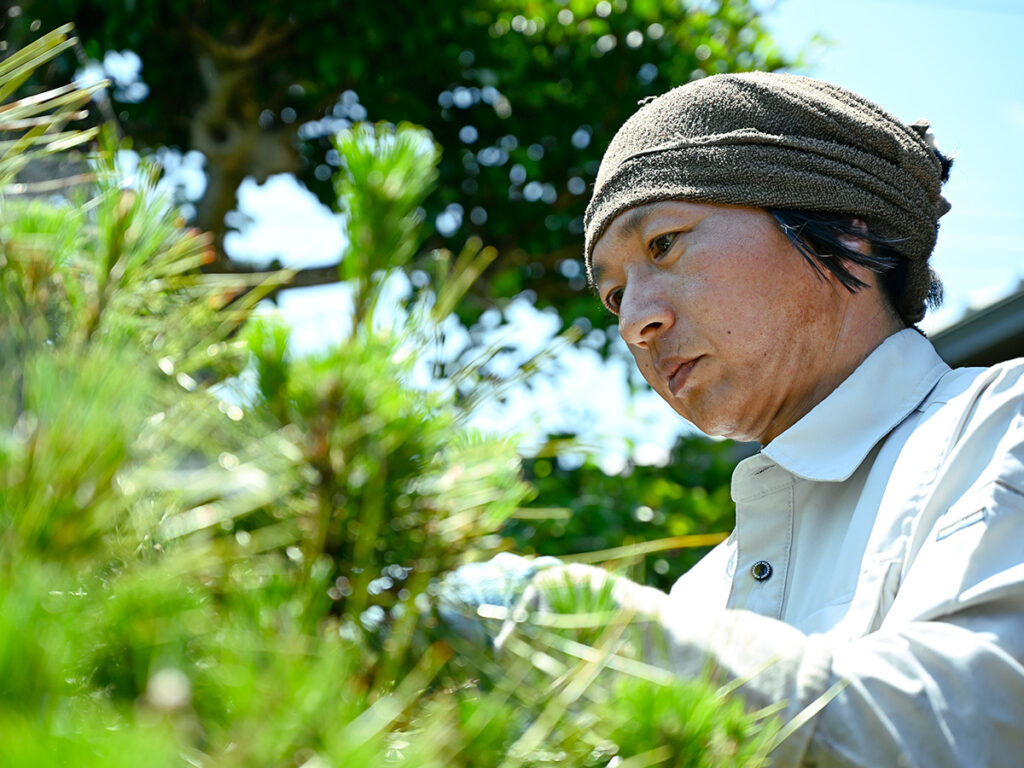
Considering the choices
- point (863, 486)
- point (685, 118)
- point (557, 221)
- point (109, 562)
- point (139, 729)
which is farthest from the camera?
point (557, 221)

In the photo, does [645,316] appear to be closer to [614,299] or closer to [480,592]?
[614,299]

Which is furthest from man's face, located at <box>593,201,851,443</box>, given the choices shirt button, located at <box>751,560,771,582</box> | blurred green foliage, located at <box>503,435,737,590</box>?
blurred green foliage, located at <box>503,435,737,590</box>

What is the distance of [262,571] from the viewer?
1.91 ft

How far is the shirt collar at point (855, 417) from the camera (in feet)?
5.02

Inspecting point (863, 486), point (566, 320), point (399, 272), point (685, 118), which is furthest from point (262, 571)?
point (566, 320)

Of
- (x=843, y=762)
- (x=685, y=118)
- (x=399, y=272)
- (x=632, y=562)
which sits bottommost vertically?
(x=843, y=762)

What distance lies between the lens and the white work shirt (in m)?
0.89

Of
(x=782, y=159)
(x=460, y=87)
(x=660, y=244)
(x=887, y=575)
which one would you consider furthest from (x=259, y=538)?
(x=460, y=87)

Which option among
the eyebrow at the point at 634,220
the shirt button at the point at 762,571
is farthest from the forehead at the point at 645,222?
the shirt button at the point at 762,571

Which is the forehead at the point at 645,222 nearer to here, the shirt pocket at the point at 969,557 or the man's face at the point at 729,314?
the man's face at the point at 729,314

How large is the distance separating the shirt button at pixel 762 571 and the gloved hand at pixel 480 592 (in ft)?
3.00

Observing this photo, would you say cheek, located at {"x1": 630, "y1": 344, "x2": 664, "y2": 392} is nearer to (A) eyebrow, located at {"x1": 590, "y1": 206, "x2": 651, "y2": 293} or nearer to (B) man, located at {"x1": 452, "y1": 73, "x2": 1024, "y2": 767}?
(B) man, located at {"x1": 452, "y1": 73, "x2": 1024, "y2": 767}

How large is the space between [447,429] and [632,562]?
15cm

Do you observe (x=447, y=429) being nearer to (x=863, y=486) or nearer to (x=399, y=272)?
(x=399, y=272)
